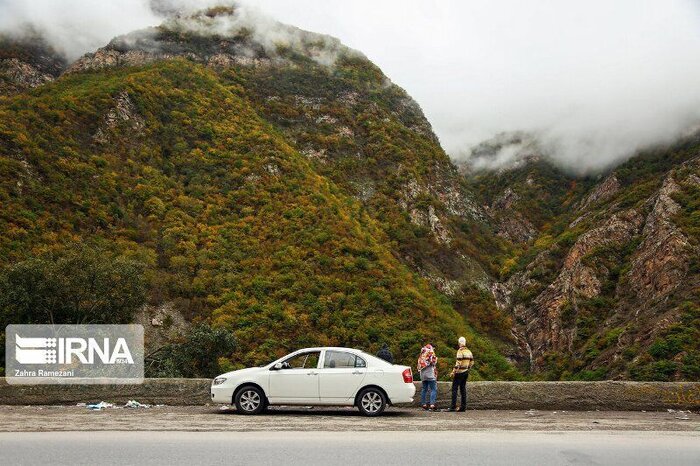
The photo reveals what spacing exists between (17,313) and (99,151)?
27788 millimetres

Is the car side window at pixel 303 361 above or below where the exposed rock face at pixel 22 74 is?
below

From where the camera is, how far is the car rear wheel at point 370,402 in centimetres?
1270

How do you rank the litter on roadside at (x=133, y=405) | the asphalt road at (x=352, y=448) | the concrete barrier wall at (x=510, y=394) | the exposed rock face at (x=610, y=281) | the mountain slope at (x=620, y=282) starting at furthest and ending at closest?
the exposed rock face at (x=610, y=281)
the mountain slope at (x=620, y=282)
the litter on roadside at (x=133, y=405)
the concrete barrier wall at (x=510, y=394)
the asphalt road at (x=352, y=448)

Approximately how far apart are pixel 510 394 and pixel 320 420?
192 inches

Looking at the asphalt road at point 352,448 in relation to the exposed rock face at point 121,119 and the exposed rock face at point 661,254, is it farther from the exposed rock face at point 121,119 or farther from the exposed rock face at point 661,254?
the exposed rock face at point 661,254

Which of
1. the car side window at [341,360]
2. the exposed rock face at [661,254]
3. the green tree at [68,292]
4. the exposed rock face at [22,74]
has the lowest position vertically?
the car side window at [341,360]

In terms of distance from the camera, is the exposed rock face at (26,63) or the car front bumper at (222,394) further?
the exposed rock face at (26,63)

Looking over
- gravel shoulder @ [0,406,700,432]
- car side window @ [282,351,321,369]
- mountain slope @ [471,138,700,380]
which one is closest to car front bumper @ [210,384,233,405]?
gravel shoulder @ [0,406,700,432]

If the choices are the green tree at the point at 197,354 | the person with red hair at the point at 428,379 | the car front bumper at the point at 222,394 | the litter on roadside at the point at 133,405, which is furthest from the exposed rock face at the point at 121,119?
the person with red hair at the point at 428,379

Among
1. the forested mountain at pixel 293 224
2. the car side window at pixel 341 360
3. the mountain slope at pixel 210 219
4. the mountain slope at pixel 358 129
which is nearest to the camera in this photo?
the car side window at pixel 341 360

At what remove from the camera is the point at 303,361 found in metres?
13.1

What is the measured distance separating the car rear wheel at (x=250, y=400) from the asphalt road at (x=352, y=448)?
2734 millimetres

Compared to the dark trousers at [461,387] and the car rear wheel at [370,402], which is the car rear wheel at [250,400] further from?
the dark trousers at [461,387]

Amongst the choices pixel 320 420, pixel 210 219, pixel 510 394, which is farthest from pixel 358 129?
pixel 320 420
